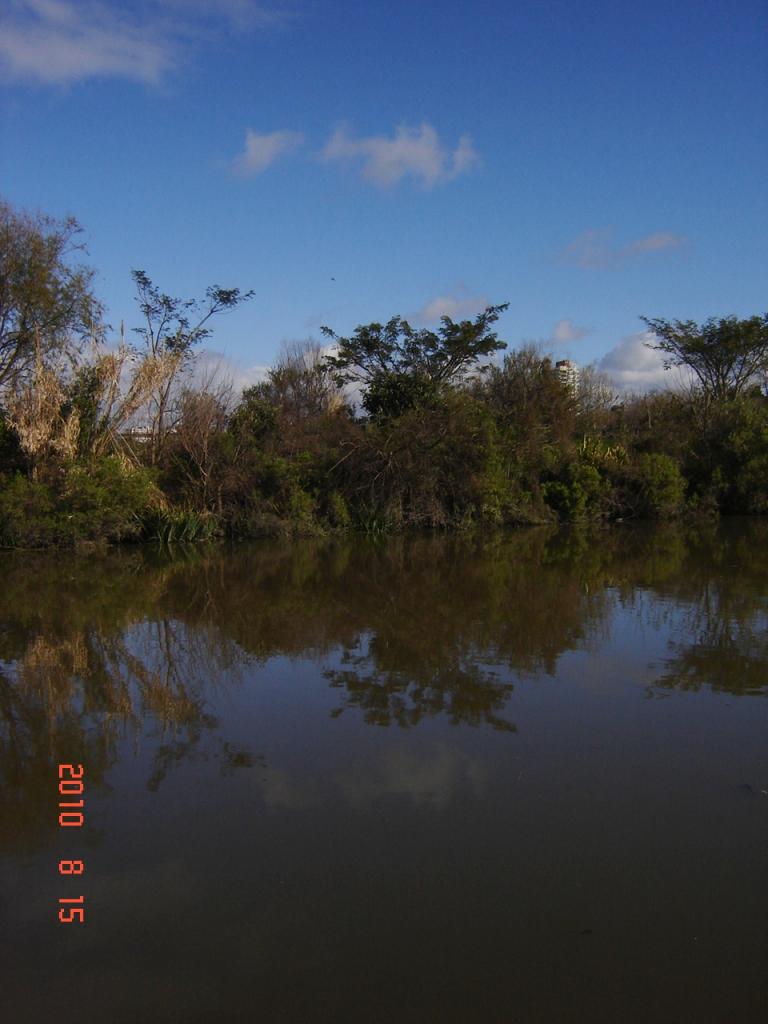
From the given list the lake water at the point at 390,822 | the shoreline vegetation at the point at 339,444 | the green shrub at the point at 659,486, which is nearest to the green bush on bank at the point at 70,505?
the shoreline vegetation at the point at 339,444

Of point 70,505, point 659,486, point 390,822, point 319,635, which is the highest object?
point 659,486

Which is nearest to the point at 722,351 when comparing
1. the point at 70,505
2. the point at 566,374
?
the point at 566,374

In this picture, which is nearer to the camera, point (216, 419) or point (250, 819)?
point (250, 819)

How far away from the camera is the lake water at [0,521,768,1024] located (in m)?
2.91

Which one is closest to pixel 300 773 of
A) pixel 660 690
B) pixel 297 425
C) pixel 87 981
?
pixel 87 981

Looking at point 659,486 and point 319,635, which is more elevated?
point 659,486

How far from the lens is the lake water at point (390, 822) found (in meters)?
2.91

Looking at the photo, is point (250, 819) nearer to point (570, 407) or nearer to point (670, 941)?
point (670, 941)

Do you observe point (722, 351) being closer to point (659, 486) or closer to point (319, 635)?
point (659, 486)

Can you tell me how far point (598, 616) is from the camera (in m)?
9.29

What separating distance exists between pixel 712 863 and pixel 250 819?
2.31 metres
